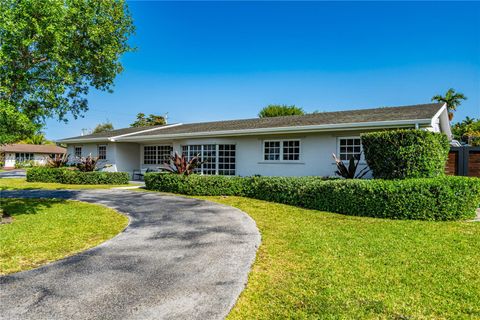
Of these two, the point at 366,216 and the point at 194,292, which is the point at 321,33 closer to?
the point at 366,216

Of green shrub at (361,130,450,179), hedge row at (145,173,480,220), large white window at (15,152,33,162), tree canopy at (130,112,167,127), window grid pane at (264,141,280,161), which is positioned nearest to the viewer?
hedge row at (145,173,480,220)

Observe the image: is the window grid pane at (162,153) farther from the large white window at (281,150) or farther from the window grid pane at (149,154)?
the large white window at (281,150)

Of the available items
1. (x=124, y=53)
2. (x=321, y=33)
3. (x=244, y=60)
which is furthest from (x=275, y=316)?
(x=244, y=60)

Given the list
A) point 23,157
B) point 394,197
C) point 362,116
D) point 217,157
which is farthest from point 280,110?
point 23,157

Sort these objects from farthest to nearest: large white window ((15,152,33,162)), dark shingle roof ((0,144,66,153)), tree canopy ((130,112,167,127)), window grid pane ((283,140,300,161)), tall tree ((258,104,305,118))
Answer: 1. tree canopy ((130,112,167,127))
2. tall tree ((258,104,305,118))
3. large white window ((15,152,33,162))
4. dark shingle roof ((0,144,66,153))
5. window grid pane ((283,140,300,161))

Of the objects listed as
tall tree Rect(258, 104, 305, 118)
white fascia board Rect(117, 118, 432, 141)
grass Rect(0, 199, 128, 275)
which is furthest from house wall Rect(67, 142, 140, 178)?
tall tree Rect(258, 104, 305, 118)

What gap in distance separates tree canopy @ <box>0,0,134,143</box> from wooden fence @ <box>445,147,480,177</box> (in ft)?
42.3

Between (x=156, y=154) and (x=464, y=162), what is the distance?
1862 cm

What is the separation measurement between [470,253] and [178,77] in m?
24.0

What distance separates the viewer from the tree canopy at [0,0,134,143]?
6.99 m

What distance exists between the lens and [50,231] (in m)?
6.95

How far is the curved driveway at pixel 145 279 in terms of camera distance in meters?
3.37

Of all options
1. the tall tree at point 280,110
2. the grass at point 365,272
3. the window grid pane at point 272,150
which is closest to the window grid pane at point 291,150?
the window grid pane at point 272,150

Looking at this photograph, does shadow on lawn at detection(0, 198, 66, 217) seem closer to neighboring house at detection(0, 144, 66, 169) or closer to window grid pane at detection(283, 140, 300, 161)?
window grid pane at detection(283, 140, 300, 161)
